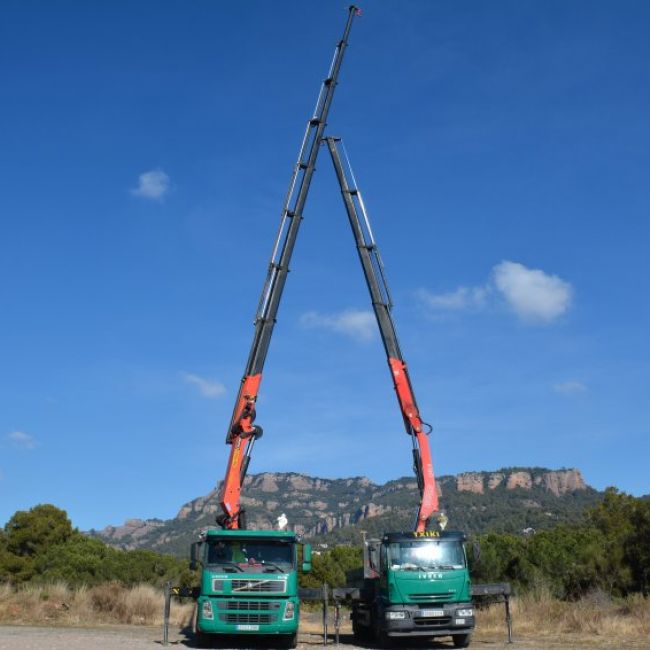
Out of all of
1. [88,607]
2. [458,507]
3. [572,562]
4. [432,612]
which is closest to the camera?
[432,612]

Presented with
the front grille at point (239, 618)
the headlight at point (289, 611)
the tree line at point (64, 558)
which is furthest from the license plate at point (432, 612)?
the tree line at point (64, 558)

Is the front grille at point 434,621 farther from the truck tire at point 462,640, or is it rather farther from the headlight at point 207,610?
the headlight at point 207,610

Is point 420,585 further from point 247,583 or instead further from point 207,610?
point 207,610

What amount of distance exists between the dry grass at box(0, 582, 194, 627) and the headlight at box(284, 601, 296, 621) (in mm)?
9355

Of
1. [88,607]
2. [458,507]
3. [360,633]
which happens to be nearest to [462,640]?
[360,633]

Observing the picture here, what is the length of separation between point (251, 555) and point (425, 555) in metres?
4.18

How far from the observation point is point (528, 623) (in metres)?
23.9

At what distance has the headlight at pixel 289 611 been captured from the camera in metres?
18.1

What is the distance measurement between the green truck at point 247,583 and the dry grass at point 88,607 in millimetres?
8937

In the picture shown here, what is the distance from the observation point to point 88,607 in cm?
2708

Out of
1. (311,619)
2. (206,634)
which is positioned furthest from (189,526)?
(206,634)

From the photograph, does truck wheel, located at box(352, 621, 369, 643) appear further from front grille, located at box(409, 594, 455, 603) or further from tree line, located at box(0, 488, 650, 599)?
front grille, located at box(409, 594, 455, 603)

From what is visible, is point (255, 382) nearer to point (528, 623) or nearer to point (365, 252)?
point (365, 252)

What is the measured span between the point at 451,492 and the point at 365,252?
16464 cm
